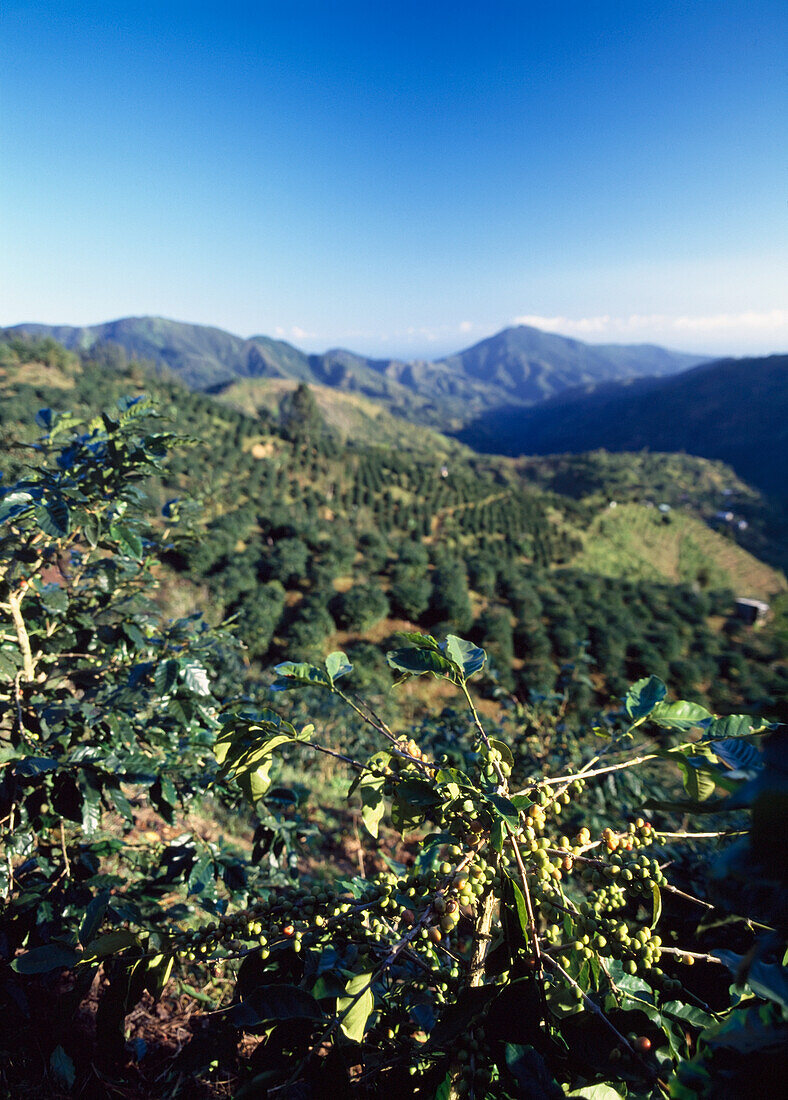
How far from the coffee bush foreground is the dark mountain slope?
86.4 m

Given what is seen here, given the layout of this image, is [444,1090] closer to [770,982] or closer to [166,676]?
[770,982]

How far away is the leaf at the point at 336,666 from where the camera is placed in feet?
4.53

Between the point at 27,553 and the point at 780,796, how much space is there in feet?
9.00

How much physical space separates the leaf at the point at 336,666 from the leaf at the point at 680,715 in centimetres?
90

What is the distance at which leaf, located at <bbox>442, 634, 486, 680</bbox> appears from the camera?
4.19ft

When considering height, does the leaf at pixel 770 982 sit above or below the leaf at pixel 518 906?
above

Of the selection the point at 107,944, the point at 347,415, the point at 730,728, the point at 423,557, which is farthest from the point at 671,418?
the point at 107,944

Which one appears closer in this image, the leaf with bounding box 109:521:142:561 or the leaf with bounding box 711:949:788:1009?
the leaf with bounding box 711:949:788:1009

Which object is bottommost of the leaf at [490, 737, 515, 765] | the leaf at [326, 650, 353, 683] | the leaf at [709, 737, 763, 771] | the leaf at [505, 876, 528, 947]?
the leaf at [505, 876, 528, 947]

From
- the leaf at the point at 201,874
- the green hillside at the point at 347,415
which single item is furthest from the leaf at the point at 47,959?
the green hillside at the point at 347,415

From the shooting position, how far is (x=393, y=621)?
24.4 meters

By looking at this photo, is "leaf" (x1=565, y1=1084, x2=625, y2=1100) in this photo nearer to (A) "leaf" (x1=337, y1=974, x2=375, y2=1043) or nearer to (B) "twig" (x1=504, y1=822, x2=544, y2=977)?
(B) "twig" (x1=504, y1=822, x2=544, y2=977)

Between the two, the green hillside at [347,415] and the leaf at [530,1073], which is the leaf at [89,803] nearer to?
the leaf at [530,1073]

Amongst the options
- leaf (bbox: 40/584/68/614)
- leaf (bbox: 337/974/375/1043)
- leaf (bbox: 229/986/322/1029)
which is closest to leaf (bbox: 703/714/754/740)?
leaf (bbox: 337/974/375/1043)
